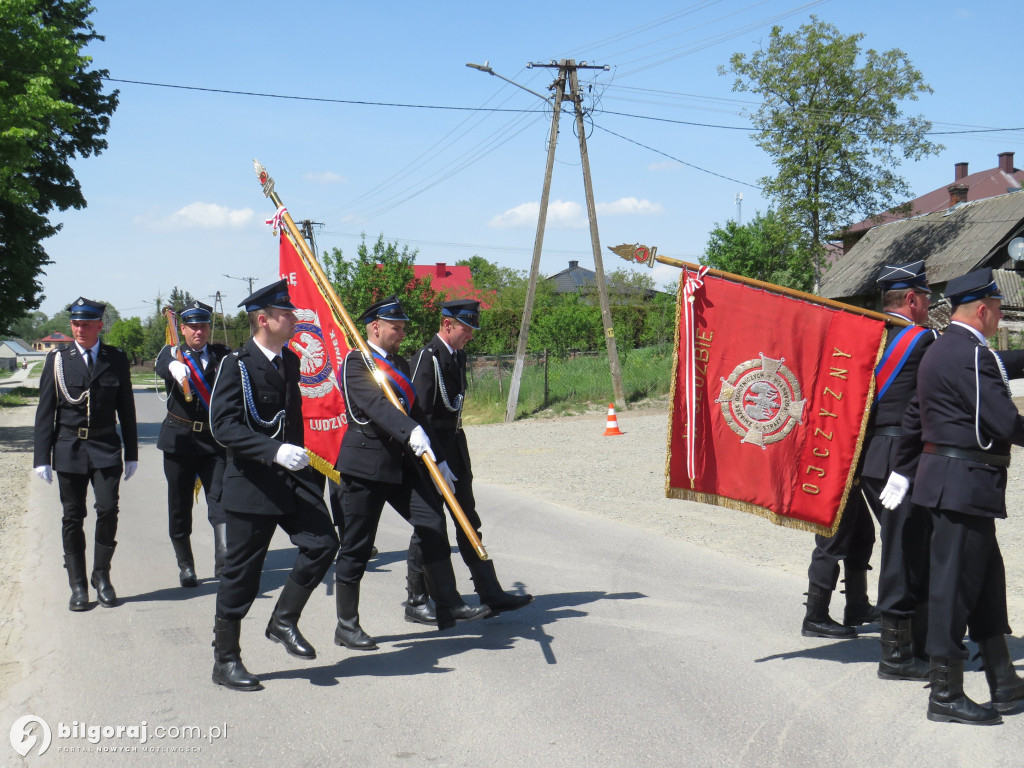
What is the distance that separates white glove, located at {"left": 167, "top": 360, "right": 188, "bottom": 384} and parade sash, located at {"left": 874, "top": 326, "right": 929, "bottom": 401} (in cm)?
459

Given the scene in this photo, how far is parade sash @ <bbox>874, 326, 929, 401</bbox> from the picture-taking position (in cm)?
452

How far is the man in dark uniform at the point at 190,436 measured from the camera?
663 centimetres

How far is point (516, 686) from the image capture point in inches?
175

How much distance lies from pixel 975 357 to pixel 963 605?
1.07 metres

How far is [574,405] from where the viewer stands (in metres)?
23.2

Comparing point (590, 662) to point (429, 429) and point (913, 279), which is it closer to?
point (429, 429)

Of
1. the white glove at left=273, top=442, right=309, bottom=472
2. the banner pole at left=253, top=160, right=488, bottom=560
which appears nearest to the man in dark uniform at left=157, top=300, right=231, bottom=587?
the banner pole at left=253, top=160, right=488, bottom=560

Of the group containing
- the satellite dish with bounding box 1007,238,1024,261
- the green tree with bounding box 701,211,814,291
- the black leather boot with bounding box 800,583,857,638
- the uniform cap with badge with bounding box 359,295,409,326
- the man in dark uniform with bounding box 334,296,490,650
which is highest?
the green tree with bounding box 701,211,814,291

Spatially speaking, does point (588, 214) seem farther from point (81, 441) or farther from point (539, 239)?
point (81, 441)

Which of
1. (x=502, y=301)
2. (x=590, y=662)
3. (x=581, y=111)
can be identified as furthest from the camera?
(x=502, y=301)

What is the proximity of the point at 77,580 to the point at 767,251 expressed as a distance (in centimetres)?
2794

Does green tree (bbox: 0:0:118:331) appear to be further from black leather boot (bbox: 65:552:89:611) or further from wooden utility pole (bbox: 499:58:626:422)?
black leather boot (bbox: 65:552:89:611)

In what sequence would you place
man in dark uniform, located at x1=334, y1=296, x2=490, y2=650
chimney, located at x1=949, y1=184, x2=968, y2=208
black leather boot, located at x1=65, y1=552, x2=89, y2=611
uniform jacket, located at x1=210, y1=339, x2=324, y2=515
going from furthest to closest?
chimney, located at x1=949, y1=184, x2=968, y2=208
black leather boot, located at x1=65, y1=552, x2=89, y2=611
man in dark uniform, located at x1=334, y1=296, x2=490, y2=650
uniform jacket, located at x1=210, y1=339, x2=324, y2=515

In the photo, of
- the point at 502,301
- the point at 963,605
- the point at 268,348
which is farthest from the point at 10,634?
the point at 502,301
